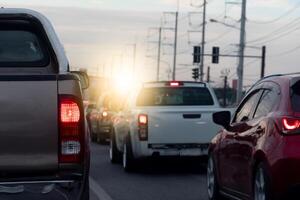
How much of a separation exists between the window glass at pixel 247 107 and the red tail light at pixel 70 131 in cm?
391

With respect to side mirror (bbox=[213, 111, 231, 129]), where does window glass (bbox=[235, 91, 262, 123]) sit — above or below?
above

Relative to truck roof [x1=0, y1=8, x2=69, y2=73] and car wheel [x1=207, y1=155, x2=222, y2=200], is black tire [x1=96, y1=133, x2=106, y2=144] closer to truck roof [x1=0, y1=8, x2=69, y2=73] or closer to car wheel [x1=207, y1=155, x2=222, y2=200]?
car wheel [x1=207, y1=155, x2=222, y2=200]

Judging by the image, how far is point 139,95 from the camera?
15547 millimetres

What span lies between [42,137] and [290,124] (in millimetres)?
3033

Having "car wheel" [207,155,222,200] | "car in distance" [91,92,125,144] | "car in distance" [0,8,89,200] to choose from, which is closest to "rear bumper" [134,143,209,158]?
"car wheel" [207,155,222,200]

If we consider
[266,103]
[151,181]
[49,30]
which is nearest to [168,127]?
[151,181]

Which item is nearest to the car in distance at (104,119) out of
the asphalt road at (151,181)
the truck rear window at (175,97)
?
the asphalt road at (151,181)

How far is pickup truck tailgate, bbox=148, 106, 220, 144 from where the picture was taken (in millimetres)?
14523

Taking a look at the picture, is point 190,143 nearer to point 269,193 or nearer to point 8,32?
point 269,193

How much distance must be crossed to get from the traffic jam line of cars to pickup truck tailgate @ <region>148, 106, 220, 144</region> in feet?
12.2

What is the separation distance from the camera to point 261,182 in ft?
26.3

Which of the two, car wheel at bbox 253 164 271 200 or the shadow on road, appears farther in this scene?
the shadow on road

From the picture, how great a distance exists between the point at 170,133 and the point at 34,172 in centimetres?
920

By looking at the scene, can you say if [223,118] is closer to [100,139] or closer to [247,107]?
[247,107]
